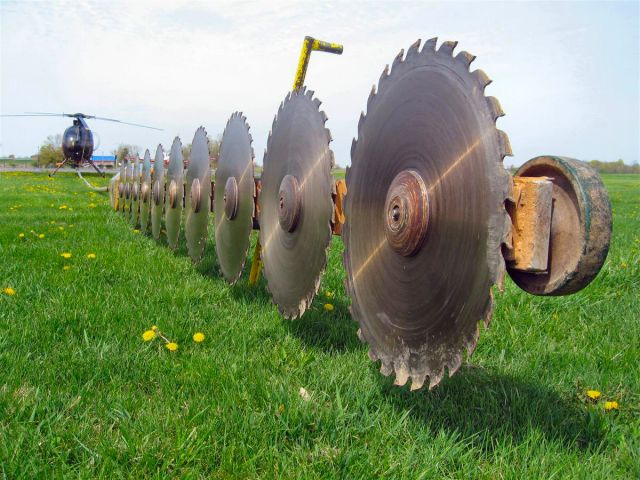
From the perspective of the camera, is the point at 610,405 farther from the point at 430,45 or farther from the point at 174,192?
the point at 174,192

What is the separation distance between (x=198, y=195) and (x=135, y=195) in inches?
140

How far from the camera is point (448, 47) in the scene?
173cm

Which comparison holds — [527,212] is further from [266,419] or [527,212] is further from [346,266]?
[266,419]

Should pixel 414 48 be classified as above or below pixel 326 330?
above

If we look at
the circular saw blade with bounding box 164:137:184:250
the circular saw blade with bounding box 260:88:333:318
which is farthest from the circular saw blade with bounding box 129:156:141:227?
the circular saw blade with bounding box 260:88:333:318

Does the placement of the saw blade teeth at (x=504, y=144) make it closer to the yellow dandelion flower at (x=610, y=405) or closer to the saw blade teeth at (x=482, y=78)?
the saw blade teeth at (x=482, y=78)

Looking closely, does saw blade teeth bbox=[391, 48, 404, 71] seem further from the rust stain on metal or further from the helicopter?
the helicopter

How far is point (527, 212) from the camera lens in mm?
1549

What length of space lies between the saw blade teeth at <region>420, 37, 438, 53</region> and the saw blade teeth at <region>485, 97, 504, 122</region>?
36 cm

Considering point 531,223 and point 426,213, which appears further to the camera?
point 426,213

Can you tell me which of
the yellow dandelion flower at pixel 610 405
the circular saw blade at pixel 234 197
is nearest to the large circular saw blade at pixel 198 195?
the circular saw blade at pixel 234 197

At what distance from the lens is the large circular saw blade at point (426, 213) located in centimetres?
159

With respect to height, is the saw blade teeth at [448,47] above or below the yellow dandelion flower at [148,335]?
above

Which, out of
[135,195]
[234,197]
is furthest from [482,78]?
[135,195]
